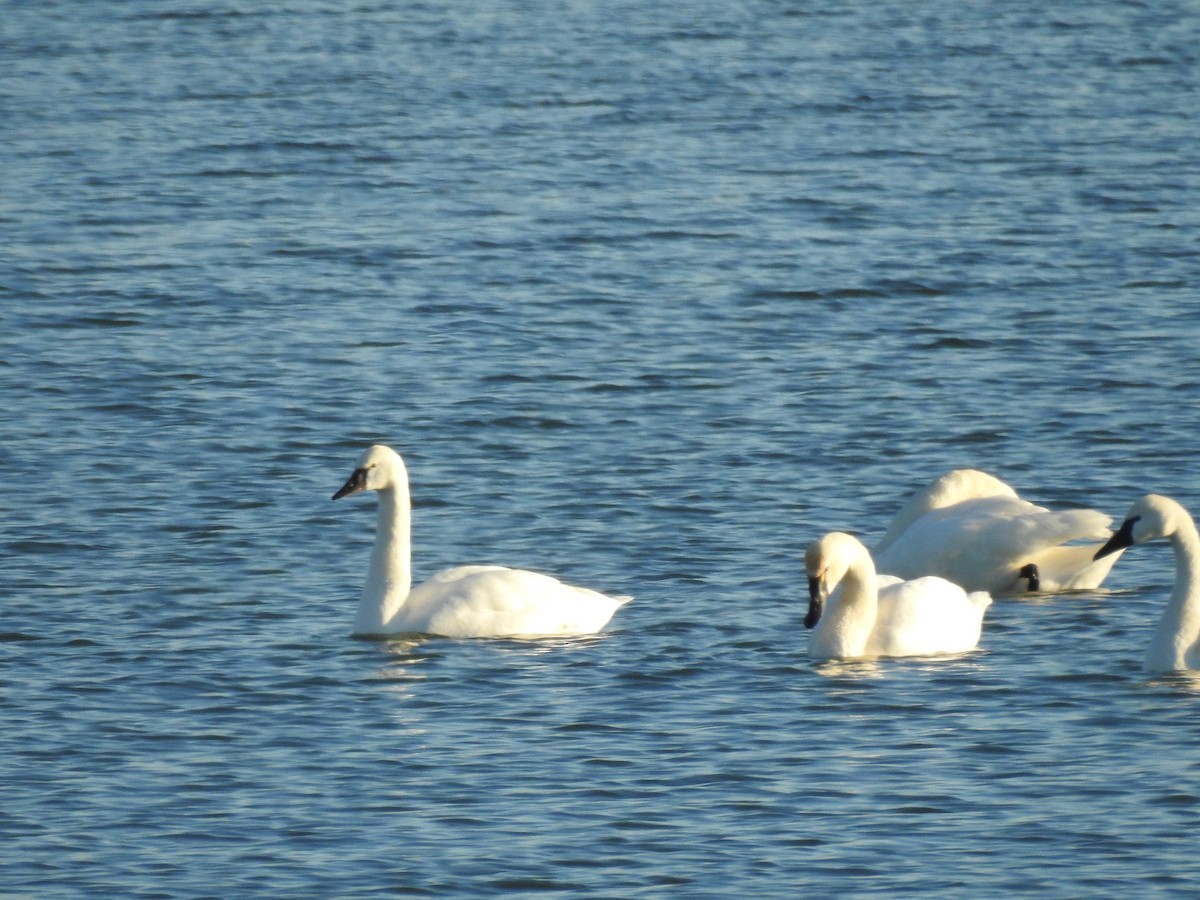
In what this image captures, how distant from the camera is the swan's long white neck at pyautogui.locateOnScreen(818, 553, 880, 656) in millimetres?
11344

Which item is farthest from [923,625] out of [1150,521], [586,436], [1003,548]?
[586,436]

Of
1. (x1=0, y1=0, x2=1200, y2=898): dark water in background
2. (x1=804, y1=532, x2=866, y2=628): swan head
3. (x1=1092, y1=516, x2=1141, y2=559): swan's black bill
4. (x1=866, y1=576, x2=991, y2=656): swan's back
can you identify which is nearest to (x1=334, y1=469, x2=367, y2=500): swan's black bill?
(x1=0, y1=0, x2=1200, y2=898): dark water in background

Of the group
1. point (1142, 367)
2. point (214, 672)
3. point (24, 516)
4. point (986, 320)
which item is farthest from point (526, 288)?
point (214, 672)

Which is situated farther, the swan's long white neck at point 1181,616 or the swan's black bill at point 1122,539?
the swan's black bill at point 1122,539

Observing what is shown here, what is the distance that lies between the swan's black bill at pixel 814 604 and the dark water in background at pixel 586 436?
287mm

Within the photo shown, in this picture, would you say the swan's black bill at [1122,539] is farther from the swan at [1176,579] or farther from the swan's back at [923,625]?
the swan's back at [923,625]

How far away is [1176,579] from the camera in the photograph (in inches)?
442

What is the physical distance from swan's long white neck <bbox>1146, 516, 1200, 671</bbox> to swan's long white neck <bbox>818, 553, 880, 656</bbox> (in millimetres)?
1264

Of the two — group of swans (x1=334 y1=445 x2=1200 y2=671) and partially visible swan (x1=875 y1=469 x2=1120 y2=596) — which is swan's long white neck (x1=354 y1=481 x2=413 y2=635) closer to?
group of swans (x1=334 y1=445 x2=1200 y2=671)

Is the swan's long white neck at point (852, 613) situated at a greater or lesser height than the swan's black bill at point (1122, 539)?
lesser

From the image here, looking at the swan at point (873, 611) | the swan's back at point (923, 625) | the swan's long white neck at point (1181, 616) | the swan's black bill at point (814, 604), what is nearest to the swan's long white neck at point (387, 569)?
the swan at point (873, 611)

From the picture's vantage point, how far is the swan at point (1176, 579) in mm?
11055

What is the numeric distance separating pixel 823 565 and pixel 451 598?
6.18 feet

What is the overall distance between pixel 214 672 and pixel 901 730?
3.08m
